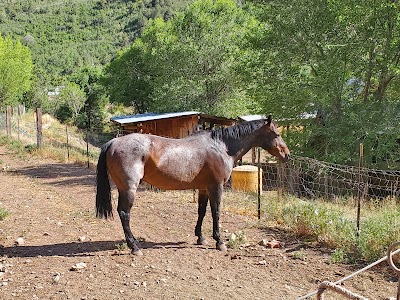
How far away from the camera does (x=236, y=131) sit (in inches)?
257

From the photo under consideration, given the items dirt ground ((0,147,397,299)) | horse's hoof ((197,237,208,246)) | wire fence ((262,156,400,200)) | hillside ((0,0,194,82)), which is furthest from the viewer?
hillside ((0,0,194,82))

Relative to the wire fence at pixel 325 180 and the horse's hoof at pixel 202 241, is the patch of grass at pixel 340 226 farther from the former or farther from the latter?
the horse's hoof at pixel 202 241

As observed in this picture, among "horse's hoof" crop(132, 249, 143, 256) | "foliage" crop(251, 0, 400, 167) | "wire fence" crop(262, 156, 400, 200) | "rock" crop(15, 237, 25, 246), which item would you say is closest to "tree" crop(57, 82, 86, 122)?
"foliage" crop(251, 0, 400, 167)

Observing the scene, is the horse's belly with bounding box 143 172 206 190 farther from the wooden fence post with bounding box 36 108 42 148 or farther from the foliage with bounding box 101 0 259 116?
the foliage with bounding box 101 0 259 116

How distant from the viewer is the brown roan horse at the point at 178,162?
228 inches

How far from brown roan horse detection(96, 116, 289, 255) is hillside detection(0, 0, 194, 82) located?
3799 inches

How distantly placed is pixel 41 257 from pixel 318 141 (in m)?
12.4

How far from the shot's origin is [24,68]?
31812 mm

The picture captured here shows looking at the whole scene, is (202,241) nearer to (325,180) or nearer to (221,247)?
(221,247)

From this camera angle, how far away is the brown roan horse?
5785mm

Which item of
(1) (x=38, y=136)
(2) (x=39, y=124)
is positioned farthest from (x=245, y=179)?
(1) (x=38, y=136)

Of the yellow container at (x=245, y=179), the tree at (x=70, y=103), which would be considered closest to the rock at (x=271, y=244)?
the yellow container at (x=245, y=179)

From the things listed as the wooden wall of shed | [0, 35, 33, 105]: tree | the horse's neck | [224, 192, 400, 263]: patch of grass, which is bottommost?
[224, 192, 400, 263]: patch of grass

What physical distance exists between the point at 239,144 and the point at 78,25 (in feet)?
473
